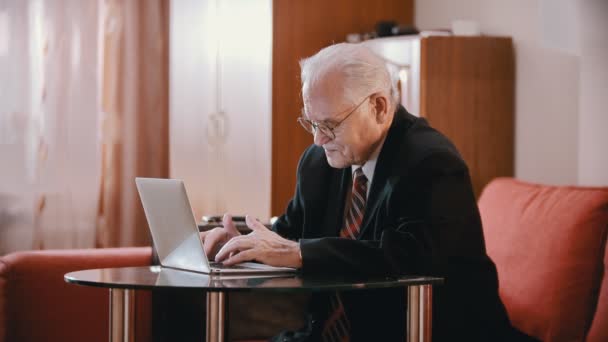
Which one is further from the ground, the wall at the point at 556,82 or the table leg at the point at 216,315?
the wall at the point at 556,82

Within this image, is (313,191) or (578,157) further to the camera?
(578,157)

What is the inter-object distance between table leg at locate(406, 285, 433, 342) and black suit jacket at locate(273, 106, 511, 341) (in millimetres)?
94

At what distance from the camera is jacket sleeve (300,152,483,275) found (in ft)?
5.79

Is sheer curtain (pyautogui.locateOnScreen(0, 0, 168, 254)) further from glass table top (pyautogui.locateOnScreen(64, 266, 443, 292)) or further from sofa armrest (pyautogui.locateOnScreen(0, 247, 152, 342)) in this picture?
glass table top (pyautogui.locateOnScreen(64, 266, 443, 292))

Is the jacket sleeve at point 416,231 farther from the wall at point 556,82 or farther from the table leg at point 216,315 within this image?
the wall at point 556,82

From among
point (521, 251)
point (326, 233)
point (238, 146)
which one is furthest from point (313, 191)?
point (238, 146)

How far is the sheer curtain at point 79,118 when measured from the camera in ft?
13.5

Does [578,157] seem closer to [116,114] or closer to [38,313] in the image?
[38,313]

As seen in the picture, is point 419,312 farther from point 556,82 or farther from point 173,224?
point 556,82

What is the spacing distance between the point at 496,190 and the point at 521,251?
44cm

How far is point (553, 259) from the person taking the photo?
2371mm

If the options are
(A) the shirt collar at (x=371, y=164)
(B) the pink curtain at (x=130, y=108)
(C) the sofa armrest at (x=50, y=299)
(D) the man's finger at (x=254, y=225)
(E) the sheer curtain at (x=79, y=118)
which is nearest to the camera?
(D) the man's finger at (x=254, y=225)

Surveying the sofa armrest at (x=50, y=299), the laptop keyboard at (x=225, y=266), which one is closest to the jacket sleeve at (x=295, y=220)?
the laptop keyboard at (x=225, y=266)

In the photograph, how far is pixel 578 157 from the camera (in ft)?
10.3
